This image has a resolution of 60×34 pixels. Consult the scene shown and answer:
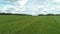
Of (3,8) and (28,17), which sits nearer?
(3,8)

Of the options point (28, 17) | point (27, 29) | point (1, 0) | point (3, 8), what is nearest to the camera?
point (27, 29)

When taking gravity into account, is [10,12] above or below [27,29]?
above

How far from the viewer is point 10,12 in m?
7.55

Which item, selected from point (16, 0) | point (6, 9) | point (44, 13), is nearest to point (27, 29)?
point (16, 0)

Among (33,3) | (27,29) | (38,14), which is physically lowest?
(27,29)

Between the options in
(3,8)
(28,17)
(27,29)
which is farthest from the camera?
(28,17)

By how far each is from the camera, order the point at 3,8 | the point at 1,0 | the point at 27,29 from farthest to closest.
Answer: the point at 3,8 → the point at 1,0 → the point at 27,29

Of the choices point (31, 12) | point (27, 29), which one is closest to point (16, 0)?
point (31, 12)

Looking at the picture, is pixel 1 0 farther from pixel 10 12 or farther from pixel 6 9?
pixel 10 12

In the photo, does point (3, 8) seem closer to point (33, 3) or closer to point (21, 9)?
point (21, 9)

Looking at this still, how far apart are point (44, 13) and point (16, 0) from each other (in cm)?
205

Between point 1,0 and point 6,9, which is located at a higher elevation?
point 1,0

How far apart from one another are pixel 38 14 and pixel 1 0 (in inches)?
85.0

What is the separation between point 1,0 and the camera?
652 cm
